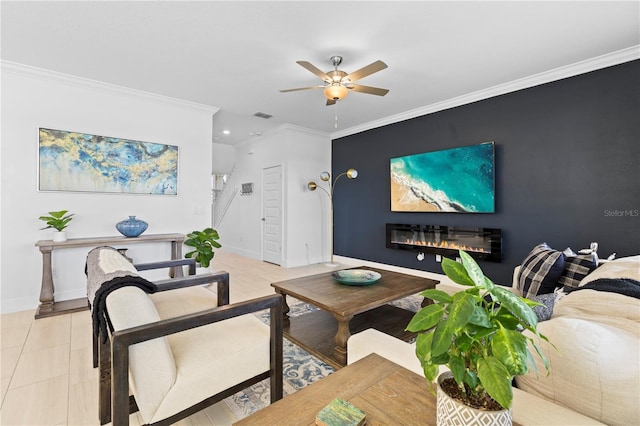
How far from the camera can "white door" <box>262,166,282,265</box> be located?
5.74 metres

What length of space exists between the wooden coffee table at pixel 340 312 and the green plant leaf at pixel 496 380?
1448 millimetres

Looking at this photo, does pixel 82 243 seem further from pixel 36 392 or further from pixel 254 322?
pixel 254 322

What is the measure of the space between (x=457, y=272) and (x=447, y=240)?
395 centimetres

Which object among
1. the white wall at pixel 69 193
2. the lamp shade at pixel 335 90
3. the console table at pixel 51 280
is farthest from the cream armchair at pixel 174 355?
the white wall at pixel 69 193

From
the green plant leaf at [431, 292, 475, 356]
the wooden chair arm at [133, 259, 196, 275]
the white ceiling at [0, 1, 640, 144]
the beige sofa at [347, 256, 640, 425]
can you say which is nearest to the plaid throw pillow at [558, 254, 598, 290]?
the beige sofa at [347, 256, 640, 425]

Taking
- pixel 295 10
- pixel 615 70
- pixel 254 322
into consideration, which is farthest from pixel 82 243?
pixel 615 70

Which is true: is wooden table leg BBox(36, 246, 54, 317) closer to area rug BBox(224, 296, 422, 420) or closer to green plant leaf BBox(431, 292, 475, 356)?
area rug BBox(224, 296, 422, 420)

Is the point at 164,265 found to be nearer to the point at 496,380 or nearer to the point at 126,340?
the point at 126,340

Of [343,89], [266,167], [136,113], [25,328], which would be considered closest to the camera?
[25,328]

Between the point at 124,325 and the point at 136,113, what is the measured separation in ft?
12.1

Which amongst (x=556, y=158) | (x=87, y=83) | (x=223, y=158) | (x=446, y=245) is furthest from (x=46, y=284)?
(x=556, y=158)

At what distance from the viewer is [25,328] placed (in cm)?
271

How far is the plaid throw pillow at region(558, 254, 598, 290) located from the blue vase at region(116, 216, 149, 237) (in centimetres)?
430

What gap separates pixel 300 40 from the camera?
8.75ft
